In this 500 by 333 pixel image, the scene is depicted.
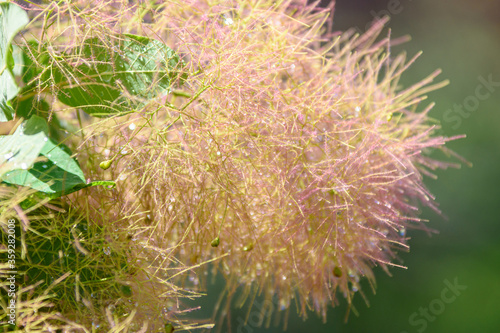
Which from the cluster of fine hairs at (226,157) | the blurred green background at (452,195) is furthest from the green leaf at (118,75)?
the blurred green background at (452,195)

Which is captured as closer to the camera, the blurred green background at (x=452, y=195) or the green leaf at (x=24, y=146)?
the green leaf at (x=24, y=146)

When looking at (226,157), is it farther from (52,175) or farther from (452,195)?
(452,195)

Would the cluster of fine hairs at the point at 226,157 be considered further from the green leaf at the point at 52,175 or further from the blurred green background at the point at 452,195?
the blurred green background at the point at 452,195

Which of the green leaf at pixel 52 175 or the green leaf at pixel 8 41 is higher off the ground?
the green leaf at pixel 8 41

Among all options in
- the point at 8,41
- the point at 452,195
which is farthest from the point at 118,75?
the point at 452,195

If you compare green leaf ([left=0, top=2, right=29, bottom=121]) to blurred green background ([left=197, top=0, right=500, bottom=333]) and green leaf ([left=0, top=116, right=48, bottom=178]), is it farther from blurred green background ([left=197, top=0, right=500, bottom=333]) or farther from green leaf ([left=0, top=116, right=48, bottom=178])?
blurred green background ([left=197, top=0, right=500, bottom=333])

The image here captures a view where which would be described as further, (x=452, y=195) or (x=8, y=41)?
(x=452, y=195)

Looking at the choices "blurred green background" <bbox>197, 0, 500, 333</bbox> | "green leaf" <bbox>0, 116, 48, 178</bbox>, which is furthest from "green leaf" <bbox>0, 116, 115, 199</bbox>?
"blurred green background" <bbox>197, 0, 500, 333</bbox>
